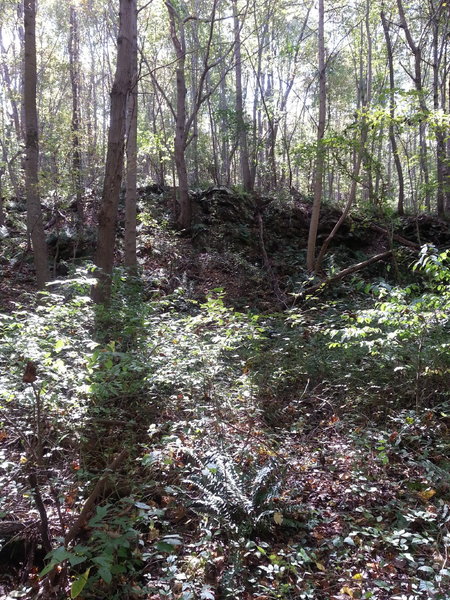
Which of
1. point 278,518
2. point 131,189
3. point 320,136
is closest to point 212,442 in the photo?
point 278,518

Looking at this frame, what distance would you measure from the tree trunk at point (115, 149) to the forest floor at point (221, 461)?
1.05m

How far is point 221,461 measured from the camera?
11.0 feet

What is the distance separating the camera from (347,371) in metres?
5.62

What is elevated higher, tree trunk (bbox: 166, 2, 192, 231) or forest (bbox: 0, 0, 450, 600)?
tree trunk (bbox: 166, 2, 192, 231)

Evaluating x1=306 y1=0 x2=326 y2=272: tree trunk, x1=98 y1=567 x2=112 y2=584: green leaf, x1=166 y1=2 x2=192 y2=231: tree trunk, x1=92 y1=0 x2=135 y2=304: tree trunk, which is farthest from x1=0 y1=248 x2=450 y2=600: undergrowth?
x1=166 y1=2 x2=192 y2=231: tree trunk

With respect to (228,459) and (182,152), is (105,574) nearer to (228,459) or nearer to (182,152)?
(228,459)

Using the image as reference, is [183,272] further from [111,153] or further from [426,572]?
[426,572]

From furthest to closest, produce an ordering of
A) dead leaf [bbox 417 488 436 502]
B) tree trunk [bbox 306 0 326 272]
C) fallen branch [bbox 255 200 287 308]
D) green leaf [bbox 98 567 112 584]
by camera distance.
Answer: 1. fallen branch [bbox 255 200 287 308]
2. tree trunk [bbox 306 0 326 272]
3. dead leaf [bbox 417 488 436 502]
4. green leaf [bbox 98 567 112 584]

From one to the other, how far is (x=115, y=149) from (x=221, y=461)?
543cm

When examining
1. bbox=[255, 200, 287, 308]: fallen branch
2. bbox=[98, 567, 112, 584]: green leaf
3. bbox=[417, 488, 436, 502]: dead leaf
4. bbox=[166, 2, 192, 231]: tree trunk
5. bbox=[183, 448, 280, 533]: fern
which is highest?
bbox=[166, 2, 192, 231]: tree trunk

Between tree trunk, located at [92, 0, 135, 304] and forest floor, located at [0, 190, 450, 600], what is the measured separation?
1.05 meters

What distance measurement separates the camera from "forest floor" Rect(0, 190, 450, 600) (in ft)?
8.70

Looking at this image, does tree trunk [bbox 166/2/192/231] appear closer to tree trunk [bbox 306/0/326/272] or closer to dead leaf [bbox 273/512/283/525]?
tree trunk [bbox 306/0/326/272]

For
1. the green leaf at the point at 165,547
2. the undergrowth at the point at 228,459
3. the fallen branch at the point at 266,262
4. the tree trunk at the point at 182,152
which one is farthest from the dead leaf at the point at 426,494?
the tree trunk at the point at 182,152
